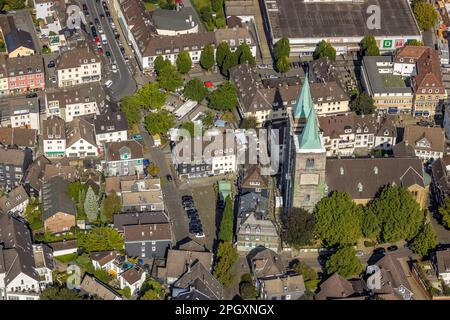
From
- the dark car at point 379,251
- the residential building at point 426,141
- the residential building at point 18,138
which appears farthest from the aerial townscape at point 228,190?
the residential building at point 18,138

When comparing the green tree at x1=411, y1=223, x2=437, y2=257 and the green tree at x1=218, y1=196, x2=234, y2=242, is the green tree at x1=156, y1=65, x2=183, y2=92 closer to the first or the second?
the green tree at x1=218, y1=196, x2=234, y2=242

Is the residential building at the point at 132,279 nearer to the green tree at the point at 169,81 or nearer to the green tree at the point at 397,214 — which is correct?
the green tree at the point at 397,214

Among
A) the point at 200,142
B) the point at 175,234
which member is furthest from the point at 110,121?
the point at 175,234

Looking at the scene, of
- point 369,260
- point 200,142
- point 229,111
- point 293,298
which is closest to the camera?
point 293,298

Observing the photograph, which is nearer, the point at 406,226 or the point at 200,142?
the point at 406,226

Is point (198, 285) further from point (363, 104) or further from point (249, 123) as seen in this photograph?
point (363, 104)

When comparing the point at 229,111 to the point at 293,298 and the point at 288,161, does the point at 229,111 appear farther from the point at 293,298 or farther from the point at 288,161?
the point at 293,298

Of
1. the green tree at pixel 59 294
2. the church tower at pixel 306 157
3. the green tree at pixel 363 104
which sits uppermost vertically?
the church tower at pixel 306 157
